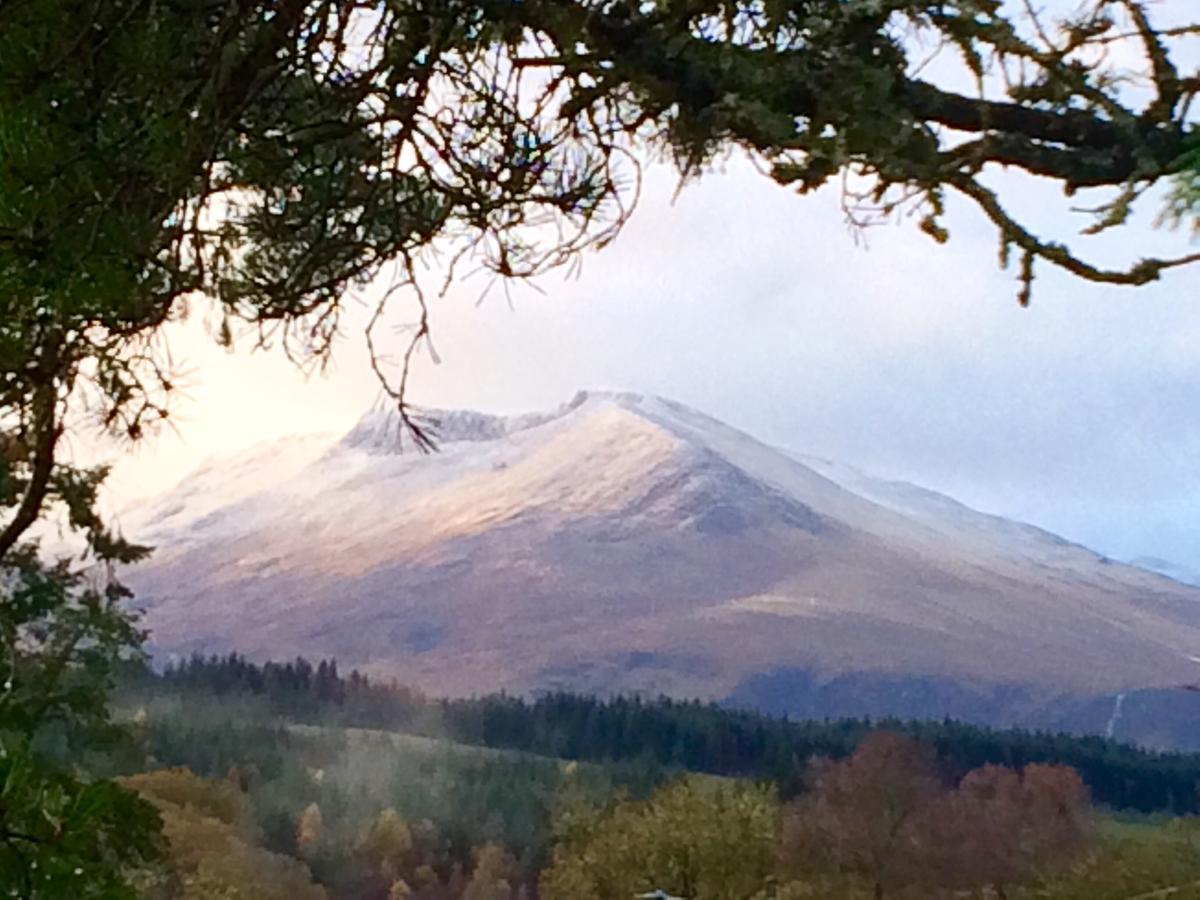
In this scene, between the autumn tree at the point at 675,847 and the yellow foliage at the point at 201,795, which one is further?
the yellow foliage at the point at 201,795

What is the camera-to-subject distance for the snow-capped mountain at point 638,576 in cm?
90

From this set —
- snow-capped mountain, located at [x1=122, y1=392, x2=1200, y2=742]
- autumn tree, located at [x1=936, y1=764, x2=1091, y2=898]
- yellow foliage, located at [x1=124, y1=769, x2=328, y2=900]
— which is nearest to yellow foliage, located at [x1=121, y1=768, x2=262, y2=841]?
yellow foliage, located at [x1=124, y1=769, x2=328, y2=900]

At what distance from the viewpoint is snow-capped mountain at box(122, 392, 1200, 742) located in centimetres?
90

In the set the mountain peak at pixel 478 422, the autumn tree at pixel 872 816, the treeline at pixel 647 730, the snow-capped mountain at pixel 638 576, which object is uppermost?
the mountain peak at pixel 478 422

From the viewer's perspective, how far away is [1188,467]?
2.88ft

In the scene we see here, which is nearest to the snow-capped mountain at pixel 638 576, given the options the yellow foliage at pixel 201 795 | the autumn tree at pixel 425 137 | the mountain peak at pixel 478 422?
the mountain peak at pixel 478 422

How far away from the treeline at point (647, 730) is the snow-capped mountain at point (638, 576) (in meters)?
0.02

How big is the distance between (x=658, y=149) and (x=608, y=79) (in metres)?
0.11

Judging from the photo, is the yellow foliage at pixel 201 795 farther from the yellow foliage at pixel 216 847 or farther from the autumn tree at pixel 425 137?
the autumn tree at pixel 425 137

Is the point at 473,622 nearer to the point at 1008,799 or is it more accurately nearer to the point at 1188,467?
the point at 1008,799

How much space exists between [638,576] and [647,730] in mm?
123

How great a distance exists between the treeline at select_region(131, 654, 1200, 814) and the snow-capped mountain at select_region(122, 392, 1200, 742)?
0.02m

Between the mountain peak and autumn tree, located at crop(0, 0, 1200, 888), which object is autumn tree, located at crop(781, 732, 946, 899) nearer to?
the mountain peak

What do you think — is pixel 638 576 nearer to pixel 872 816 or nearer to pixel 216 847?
pixel 872 816
